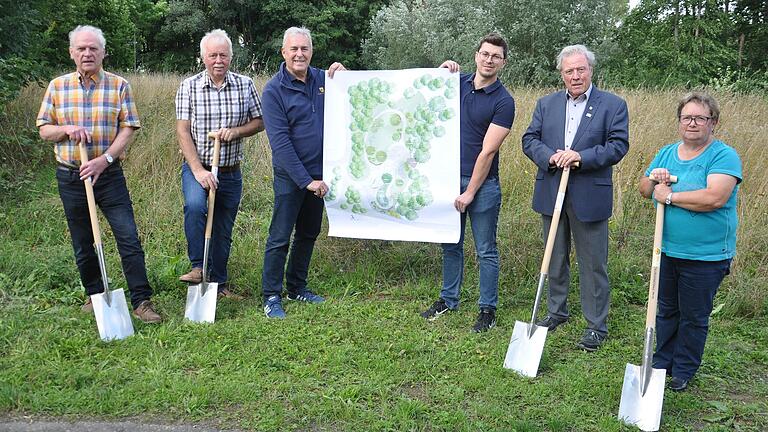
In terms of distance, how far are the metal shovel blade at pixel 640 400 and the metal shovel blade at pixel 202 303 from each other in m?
2.93

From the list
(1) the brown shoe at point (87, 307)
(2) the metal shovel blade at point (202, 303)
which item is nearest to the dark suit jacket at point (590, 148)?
(2) the metal shovel blade at point (202, 303)

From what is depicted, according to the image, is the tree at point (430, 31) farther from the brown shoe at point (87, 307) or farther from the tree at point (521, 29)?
the brown shoe at point (87, 307)

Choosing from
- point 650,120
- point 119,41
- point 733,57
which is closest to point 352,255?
point 650,120

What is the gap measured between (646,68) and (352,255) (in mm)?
17692

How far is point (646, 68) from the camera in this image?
826 inches

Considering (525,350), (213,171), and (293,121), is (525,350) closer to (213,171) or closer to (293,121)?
(293,121)

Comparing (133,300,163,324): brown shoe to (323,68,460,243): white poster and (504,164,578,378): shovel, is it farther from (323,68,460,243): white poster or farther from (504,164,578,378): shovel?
(504,164,578,378): shovel

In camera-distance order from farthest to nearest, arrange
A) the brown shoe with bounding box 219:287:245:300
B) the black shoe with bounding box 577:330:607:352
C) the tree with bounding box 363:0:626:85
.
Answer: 1. the tree with bounding box 363:0:626:85
2. the brown shoe with bounding box 219:287:245:300
3. the black shoe with bounding box 577:330:607:352

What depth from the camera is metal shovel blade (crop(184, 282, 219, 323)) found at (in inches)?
197

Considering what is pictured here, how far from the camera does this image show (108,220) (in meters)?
4.95

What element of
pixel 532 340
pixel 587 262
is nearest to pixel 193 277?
pixel 532 340

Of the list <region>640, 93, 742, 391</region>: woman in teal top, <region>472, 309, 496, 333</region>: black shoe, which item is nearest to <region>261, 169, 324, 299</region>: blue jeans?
<region>472, 309, 496, 333</region>: black shoe

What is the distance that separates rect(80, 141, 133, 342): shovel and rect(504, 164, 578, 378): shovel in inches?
104

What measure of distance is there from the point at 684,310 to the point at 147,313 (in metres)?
3.72
